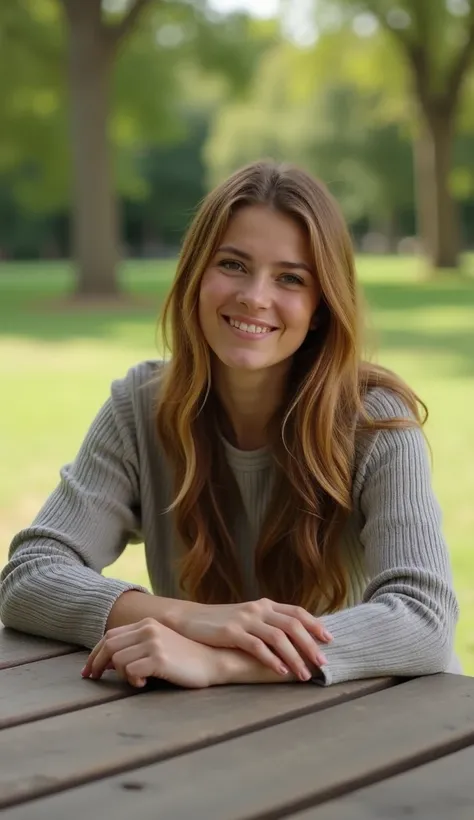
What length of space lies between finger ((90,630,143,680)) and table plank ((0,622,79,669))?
7.5 inches

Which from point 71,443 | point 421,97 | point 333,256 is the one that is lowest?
point 71,443

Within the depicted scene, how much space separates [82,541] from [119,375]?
380 inches

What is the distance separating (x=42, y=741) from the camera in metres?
1.82

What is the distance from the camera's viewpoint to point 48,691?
81.9 inches

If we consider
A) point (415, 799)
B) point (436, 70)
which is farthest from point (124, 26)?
point (415, 799)

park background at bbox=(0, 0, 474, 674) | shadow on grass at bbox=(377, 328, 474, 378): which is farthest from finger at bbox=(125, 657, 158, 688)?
shadow on grass at bbox=(377, 328, 474, 378)

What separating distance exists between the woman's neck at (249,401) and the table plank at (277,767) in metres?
1.06

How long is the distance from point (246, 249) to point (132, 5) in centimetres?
1968

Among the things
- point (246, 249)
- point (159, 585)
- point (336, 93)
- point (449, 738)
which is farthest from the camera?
point (336, 93)

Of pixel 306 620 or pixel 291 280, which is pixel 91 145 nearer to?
pixel 291 280

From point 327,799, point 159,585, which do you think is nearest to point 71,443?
point 159,585

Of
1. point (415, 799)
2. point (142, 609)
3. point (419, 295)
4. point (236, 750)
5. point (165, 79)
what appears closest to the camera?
point (415, 799)

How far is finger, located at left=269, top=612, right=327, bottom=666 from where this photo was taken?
2.14 metres

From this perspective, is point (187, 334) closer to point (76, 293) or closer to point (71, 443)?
point (71, 443)
